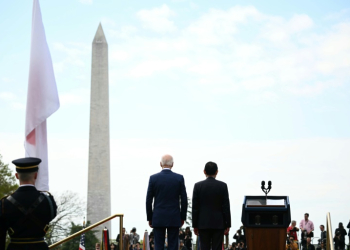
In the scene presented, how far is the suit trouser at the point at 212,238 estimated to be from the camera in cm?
1083

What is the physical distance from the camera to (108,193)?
4756 centimetres

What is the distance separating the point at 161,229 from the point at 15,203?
379 centimetres

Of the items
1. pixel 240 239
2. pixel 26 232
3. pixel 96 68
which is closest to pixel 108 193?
pixel 96 68

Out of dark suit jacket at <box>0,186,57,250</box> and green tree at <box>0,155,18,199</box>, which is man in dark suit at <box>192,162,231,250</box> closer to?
dark suit jacket at <box>0,186,57,250</box>

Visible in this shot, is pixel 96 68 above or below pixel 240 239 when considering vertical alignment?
above

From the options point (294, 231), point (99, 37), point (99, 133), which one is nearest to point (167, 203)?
point (294, 231)

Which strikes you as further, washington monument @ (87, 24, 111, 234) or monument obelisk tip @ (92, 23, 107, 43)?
monument obelisk tip @ (92, 23, 107, 43)

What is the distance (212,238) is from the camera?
10.9 m

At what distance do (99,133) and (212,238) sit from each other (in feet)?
116

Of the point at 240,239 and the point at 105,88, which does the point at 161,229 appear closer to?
the point at 240,239

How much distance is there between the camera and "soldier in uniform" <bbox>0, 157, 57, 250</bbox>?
727 cm

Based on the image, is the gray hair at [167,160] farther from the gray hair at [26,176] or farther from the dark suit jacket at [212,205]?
the gray hair at [26,176]

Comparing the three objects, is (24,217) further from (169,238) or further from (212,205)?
(212,205)

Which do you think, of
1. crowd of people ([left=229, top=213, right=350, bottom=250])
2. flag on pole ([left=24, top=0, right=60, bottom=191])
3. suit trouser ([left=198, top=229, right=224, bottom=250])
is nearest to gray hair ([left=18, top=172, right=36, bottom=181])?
flag on pole ([left=24, top=0, right=60, bottom=191])
